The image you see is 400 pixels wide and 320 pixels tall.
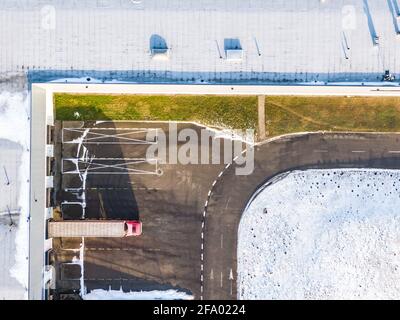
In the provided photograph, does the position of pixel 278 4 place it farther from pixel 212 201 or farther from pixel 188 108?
pixel 212 201

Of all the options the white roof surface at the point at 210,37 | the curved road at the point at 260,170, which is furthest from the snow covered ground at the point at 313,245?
the white roof surface at the point at 210,37

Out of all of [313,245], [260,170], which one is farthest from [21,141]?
[313,245]

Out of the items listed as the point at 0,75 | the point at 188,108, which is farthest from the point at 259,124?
the point at 0,75

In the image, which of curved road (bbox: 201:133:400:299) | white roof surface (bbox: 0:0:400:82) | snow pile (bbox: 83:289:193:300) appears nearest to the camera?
white roof surface (bbox: 0:0:400:82)

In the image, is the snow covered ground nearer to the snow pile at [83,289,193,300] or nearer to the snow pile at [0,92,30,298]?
the snow pile at [83,289,193,300]

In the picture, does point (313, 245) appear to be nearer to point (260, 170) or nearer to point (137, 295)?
point (260, 170)

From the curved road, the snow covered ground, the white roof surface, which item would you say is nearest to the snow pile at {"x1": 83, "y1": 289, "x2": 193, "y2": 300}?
the curved road

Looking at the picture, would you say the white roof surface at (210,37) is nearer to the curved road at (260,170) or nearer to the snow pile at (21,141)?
the snow pile at (21,141)
